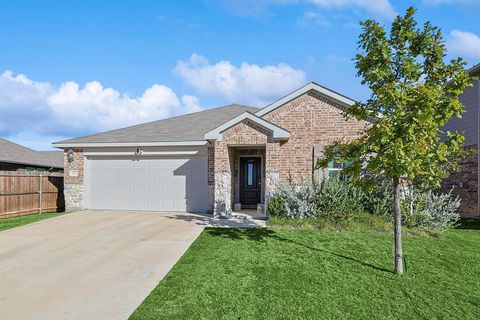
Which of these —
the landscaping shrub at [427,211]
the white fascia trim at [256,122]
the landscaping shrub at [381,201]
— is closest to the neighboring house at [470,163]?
the landscaping shrub at [427,211]

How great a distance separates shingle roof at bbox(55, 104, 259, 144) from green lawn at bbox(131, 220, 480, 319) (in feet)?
22.0

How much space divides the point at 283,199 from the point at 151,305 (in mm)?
6642

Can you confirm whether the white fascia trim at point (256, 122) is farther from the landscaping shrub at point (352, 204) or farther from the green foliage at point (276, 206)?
the green foliage at point (276, 206)

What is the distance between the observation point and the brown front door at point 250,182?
45.0 feet

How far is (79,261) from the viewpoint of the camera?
682cm

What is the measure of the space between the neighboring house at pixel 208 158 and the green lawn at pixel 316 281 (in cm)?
405

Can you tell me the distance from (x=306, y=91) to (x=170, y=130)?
669 centimetres

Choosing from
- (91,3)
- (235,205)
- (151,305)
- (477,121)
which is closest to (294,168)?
(235,205)

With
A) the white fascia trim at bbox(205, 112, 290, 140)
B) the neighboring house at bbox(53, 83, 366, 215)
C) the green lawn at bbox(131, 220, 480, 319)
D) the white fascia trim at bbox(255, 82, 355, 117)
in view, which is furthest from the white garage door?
the green lawn at bbox(131, 220, 480, 319)

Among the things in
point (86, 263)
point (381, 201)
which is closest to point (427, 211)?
point (381, 201)

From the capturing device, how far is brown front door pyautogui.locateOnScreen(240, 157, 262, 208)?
13.7 m

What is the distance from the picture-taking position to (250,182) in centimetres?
1382

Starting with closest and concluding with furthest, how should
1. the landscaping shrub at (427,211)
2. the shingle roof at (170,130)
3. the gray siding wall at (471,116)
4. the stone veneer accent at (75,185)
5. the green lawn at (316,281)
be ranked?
the green lawn at (316,281) < the landscaping shrub at (427,211) < the gray siding wall at (471,116) < the shingle roof at (170,130) < the stone veneer accent at (75,185)

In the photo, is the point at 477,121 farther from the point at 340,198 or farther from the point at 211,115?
the point at 211,115
